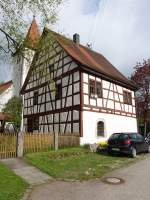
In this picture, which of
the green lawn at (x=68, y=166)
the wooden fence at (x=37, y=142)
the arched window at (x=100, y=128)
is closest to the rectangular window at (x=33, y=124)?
the arched window at (x=100, y=128)

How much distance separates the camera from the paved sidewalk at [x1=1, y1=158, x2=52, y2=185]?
961 cm

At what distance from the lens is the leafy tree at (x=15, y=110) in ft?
91.2

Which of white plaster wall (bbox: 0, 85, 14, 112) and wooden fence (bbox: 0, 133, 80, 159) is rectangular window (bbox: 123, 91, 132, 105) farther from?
white plaster wall (bbox: 0, 85, 14, 112)

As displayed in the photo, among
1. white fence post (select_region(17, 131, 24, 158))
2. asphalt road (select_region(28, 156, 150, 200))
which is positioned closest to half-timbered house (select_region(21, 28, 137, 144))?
white fence post (select_region(17, 131, 24, 158))

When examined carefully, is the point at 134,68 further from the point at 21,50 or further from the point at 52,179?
the point at 52,179

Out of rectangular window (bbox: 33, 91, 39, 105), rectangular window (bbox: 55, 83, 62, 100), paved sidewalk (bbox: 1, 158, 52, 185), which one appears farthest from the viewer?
rectangular window (bbox: 33, 91, 39, 105)

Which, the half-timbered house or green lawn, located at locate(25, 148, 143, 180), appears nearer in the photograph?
green lawn, located at locate(25, 148, 143, 180)

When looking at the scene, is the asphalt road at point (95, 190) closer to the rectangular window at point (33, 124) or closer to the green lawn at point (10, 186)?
the green lawn at point (10, 186)

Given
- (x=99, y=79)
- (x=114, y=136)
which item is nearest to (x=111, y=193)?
(x=114, y=136)

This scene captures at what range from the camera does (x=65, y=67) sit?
23.3 metres

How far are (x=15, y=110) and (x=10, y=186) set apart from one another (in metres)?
20.5

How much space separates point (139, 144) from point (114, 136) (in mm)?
1806

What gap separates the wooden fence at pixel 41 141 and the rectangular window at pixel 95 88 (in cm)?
463

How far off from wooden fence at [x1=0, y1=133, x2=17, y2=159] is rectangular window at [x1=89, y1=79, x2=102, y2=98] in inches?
342
